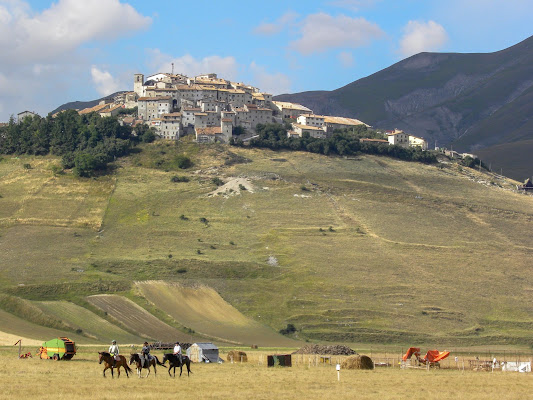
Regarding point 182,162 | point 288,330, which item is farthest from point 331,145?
point 288,330

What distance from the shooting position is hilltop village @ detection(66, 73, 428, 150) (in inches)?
6186

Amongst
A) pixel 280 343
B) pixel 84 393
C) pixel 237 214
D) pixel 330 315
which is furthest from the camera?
pixel 237 214

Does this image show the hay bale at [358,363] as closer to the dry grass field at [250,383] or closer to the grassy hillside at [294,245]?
the dry grass field at [250,383]

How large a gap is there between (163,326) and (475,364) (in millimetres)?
35960

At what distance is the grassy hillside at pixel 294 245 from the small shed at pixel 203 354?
2621 centimetres

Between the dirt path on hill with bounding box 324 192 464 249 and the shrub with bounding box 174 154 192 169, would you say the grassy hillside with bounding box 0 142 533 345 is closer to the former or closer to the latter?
the dirt path on hill with bounding box 324 192 464 249

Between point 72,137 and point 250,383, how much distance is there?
126 metres

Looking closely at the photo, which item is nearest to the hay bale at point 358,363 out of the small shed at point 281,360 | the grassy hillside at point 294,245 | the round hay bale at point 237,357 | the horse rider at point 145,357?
the small shed at point 281,360

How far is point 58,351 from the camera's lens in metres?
43.6

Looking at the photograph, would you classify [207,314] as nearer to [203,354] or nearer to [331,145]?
[203,354]

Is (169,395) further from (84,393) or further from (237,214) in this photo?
(237,214)

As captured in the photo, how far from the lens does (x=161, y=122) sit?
516ft

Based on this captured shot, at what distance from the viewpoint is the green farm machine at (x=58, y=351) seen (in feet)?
143

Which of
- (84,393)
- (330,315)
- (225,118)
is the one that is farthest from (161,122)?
(84,393)
